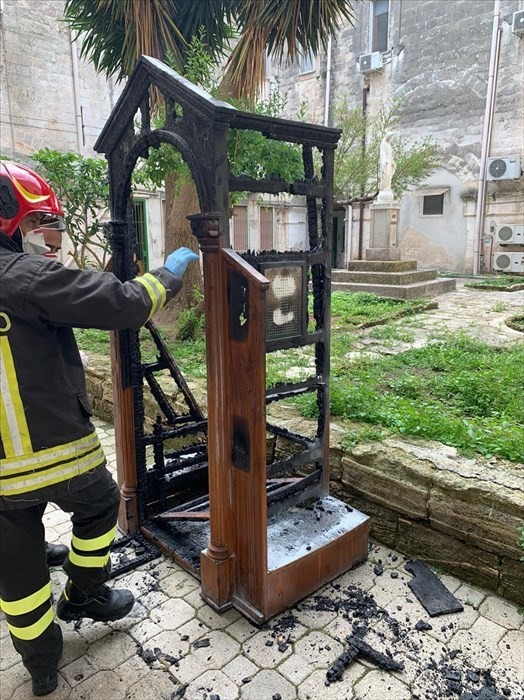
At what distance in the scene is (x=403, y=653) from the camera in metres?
2.14

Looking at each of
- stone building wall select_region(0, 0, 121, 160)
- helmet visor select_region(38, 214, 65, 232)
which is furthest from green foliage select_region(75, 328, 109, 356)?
stone building wall select_region(0, 0, 121, 160)

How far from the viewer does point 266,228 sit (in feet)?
63.8

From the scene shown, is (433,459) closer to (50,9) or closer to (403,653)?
(403,653)

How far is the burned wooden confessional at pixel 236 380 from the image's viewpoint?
2111 mm

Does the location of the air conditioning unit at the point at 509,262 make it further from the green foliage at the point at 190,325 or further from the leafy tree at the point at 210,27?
the green foliage at the point at 190,325

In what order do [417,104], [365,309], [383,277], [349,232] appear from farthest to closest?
[349,232] → [417,104] → [383,277] → [365,309]

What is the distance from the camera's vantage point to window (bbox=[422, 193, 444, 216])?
655 inches

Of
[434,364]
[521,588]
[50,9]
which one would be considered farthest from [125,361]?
[50,9]

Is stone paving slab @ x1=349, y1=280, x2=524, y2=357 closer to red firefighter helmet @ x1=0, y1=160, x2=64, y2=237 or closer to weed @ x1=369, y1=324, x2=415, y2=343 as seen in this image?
weed @ x1=369, y1=324, x2=415, y2=343

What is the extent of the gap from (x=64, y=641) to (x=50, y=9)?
42.4 feet

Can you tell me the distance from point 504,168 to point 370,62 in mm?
6039

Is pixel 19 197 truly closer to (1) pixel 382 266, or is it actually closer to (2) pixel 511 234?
(1) pixel 382 266

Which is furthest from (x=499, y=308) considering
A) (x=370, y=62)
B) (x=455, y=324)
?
(x=370, y=62)

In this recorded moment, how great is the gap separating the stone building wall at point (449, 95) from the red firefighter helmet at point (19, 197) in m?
15.9
